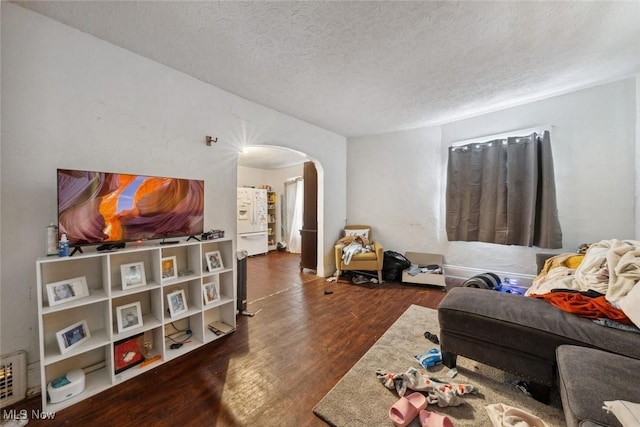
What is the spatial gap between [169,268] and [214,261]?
15.2 inches

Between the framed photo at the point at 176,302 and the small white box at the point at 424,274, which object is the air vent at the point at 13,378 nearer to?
the framed photo at the point at 176,302

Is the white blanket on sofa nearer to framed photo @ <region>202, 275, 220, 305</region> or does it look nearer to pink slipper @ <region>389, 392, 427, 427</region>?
pink slipper @ <region>389, 392, 427, 427</region>

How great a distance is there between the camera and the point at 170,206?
2.00m

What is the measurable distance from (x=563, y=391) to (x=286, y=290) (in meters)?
2.89

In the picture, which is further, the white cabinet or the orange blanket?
the white cabinet

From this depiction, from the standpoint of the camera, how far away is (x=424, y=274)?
355 centimetres

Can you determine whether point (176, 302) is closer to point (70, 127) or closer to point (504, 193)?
point (70, 127)

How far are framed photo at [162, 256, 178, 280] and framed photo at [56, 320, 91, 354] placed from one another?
0.55 meters

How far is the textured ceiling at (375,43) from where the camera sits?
1.55 metres

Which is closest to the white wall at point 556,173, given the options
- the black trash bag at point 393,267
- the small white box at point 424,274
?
→ the small white box at point 424,274

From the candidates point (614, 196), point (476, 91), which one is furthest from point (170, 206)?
point (614, 196)

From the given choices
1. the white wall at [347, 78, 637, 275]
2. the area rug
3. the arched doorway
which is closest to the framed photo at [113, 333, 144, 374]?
the area rug

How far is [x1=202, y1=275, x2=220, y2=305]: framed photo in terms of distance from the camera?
2.20 m

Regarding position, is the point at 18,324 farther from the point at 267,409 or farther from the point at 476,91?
the point at 476,91
